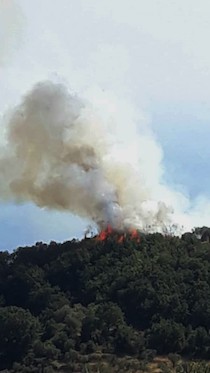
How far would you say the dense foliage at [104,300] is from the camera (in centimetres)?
13100

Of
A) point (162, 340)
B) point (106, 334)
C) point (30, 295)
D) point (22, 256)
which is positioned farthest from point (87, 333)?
point (22, 256)

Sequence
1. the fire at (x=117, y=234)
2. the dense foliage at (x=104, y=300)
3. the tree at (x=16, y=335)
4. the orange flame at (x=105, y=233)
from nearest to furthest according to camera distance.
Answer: the dense foliage at (x=104, y=300) → the tree at (x=16, y=335) → the fire at (x=117, y=234) → the orange flame at (x=105, y=233)

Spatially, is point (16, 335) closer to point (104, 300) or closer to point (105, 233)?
point (104, 300)

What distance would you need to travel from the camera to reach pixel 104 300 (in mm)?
150375

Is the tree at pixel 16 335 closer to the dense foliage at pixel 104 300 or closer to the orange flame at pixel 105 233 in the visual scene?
the dense foliage at pixel 104 300

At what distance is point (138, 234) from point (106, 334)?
1580 inches

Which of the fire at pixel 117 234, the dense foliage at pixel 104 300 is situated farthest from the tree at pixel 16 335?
the fire at pixel 117 234

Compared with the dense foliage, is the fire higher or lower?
higher

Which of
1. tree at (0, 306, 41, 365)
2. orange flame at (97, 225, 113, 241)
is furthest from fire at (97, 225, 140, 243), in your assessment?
tree at (0, 306, 41, 365)

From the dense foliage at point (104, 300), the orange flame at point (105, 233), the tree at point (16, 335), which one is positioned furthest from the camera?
the orange flame at point (105, 233)

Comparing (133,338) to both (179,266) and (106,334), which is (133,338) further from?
(179,266)

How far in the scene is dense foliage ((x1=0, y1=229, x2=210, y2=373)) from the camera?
5157 inches

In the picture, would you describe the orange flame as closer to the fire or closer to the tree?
the fire

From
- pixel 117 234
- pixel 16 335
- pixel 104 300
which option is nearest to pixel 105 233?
pixel 117 234
